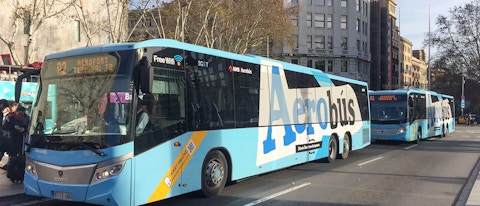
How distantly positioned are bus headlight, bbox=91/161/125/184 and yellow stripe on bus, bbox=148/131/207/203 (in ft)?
2.54

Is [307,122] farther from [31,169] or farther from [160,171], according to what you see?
[31,169]

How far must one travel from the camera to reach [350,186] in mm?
9625

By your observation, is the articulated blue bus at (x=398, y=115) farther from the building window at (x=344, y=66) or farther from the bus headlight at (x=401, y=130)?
the building window at (x=344, y=66)

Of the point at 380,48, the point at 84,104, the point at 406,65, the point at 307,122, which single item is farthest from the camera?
the point at 406,65

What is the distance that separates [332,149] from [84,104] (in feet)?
31.2

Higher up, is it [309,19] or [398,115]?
[309,19]

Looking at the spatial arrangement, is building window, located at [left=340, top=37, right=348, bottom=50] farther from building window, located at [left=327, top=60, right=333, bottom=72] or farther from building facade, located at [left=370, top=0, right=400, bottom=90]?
building facade, located at [left=370, top=0, right=400, bottom=90]

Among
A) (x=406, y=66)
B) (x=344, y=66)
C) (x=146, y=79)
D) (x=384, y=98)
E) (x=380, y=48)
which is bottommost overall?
(x=146, y=79)

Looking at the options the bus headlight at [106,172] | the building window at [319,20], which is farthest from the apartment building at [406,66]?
the bus headlight at [106,172]

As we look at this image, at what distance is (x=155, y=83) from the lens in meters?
6.82

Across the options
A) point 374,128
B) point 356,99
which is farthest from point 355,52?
point 356,99

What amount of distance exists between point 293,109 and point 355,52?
58297 mm

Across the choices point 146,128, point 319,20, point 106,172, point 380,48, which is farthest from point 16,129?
point 380,48

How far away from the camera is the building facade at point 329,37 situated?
2509 inches
